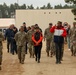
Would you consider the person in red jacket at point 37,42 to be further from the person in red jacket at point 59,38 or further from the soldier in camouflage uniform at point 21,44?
the person in red jacket at point 59,38

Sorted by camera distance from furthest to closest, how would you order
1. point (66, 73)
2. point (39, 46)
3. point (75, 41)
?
point (75, 41), point (39, 46), point (66, 73)

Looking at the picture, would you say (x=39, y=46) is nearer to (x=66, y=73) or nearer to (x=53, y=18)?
(x=66, y=73)

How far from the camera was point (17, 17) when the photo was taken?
60.3m

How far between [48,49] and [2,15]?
137261 mm

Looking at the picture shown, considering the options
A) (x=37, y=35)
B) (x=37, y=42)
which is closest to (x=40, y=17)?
(x=37, y=35)

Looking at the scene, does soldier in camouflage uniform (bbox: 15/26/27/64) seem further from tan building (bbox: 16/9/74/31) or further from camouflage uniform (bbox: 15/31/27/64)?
tan building (bbox: 16/9/74/31)

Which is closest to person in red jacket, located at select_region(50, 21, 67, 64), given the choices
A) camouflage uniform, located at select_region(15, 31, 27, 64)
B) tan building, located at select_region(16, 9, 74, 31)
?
camouflage uniform, located at select_region(15, 31, 27, 64)

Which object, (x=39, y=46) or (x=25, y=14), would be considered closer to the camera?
(x=39, y=46)

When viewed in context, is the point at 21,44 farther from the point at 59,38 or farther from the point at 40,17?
the point at 40,17

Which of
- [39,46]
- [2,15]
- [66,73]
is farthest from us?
[2,15]

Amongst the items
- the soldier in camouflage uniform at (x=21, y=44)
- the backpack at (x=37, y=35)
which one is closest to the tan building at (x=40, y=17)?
the backpack at (x=37, y=35)

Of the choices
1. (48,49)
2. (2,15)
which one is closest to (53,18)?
(48,49)

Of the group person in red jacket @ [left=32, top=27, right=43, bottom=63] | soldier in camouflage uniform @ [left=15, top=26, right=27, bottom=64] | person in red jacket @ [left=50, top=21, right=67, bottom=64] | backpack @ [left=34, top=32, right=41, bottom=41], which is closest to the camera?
person in red jacket @ [left=50, top=21, right=67, bottom=64]

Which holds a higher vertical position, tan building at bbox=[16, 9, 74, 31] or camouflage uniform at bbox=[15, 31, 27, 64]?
camouflage uniform at bbox=[15, 31, 27, 64]
